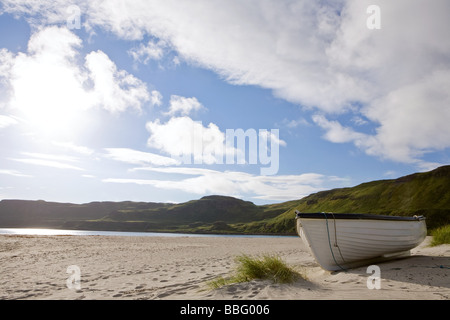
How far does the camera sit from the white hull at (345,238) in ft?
31.6

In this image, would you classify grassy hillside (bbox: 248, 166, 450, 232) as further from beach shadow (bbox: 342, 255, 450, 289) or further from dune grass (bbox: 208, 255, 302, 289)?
dune grass (bbox: 208, 255, 302, 289)

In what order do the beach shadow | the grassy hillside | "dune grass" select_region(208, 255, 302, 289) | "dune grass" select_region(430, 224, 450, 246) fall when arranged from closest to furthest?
the beach shadow
"dune grass" select_region(208, 255, 302, 289)
"dune grass" select_region(430, 224, 450, 246)
the grassy hillside

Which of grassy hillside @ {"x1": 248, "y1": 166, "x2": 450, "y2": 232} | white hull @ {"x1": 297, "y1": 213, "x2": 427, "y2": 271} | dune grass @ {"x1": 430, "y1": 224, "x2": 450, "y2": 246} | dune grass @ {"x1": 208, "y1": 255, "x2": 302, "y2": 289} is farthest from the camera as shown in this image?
grassy hillside @ {"x1": 248, "y1": 166, "x2": 450, "y2": 232}

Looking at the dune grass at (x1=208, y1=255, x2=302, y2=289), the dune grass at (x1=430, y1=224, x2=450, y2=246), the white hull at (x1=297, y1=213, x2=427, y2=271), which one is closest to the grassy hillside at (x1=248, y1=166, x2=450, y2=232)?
the dune grass at (x1=430, y1=224, x2=450, y2=246)

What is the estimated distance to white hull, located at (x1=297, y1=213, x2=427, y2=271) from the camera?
31.6ft

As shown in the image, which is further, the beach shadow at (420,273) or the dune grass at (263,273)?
the dune grass at (263,273)

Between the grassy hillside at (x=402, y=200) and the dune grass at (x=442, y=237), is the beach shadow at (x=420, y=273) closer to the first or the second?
the dune grass at (x=442, y=237)

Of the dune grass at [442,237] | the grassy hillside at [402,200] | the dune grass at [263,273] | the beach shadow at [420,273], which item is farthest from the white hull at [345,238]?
the grassy hillside at [402,200]

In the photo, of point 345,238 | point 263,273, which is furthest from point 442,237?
point 263,273

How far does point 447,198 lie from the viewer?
3848 inches

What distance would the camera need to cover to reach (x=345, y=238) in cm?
970

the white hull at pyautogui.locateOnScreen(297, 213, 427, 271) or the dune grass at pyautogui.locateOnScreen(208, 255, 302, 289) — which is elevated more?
the white hull at pyautogui.locateOnScreen(297, 213, 427, 271)

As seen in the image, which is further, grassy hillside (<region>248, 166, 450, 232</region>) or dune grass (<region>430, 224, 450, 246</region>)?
grassy hillside (<region>248, 166, 450, 232</region>)
